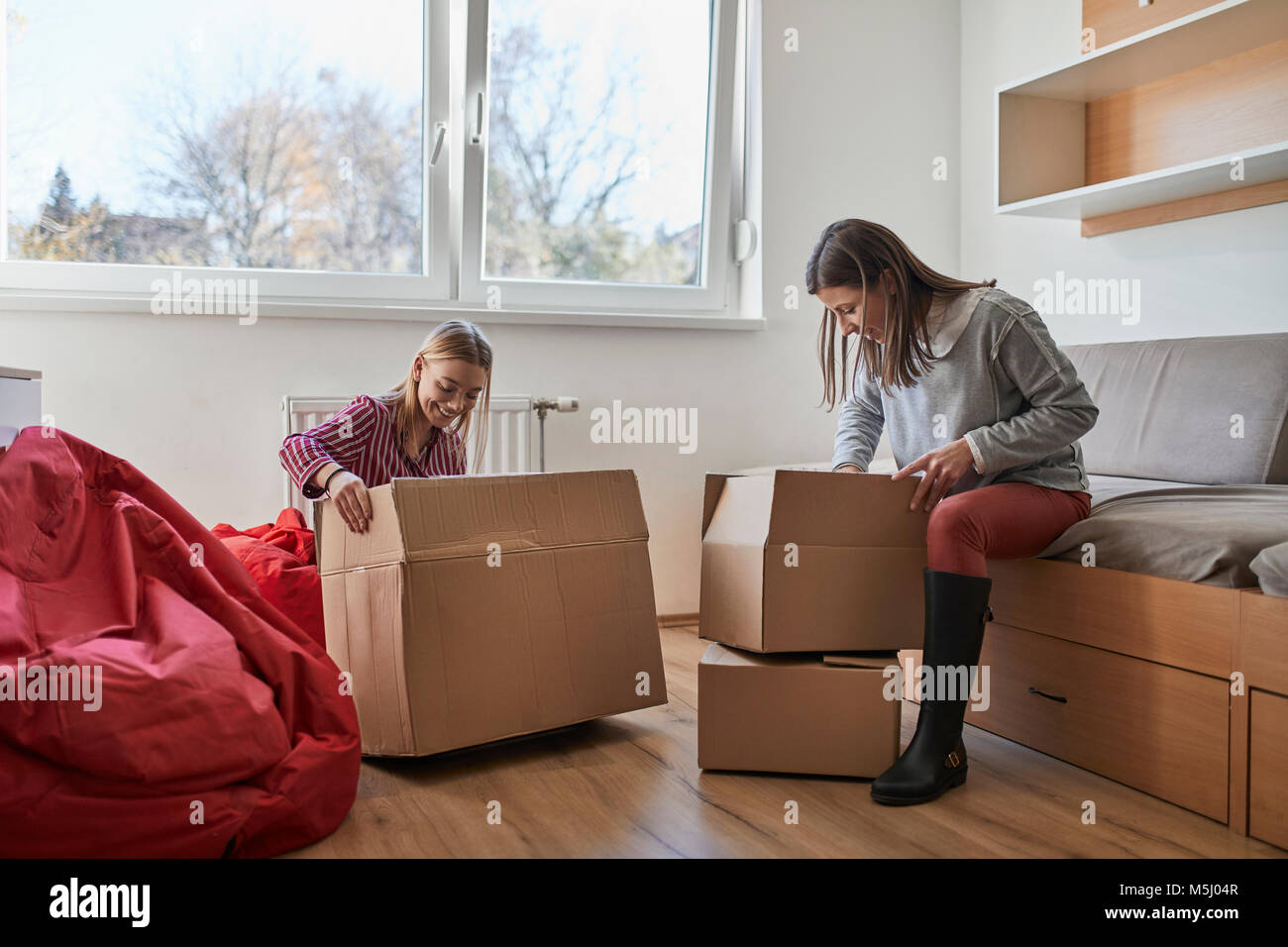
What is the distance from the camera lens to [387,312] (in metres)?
2.55

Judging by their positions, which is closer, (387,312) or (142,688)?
(142,688)

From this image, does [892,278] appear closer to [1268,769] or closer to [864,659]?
[864,659]

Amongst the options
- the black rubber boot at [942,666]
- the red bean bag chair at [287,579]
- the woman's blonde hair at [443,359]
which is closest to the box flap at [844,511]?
the black rubber boot at [942,666]

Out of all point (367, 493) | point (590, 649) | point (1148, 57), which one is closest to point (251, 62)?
point (367, 493)

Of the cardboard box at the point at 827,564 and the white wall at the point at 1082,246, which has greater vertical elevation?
the white wall at the point at 1082,246

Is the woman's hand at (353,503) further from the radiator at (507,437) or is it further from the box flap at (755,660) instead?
the radiator at (507,437)

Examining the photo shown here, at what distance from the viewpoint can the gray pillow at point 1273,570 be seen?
4.34 ft

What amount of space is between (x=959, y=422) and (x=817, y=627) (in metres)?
0.42

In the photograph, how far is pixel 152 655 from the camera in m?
1.32

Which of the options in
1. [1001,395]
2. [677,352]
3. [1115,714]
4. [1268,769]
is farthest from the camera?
[677,352]

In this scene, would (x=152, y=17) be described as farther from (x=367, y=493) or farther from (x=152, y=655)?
(x=152, y=655)

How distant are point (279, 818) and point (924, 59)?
2805 millimetres

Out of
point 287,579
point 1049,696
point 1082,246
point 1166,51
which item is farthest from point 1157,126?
point 287,579

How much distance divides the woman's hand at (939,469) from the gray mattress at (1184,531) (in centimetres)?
22
